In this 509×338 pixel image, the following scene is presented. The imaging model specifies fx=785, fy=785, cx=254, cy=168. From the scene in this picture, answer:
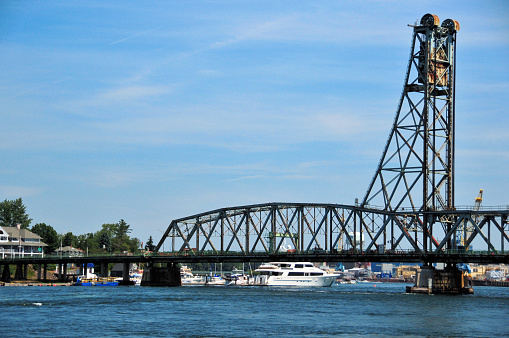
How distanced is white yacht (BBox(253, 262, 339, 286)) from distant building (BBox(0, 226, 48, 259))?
53.9 m

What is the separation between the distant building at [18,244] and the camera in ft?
604

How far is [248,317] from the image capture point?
3078 inches

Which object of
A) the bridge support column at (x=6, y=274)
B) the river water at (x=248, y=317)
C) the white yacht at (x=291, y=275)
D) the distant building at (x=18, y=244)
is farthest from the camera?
the distant building at (x=18, y=244)

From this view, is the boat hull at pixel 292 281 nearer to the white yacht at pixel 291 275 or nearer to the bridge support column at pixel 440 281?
the white yacht at pixel 291 275

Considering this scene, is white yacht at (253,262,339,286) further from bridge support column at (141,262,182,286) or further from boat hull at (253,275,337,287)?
bridge support column at (141,262,182,286)

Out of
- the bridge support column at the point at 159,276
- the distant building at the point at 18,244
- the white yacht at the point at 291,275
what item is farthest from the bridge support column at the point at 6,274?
the white yacht at the point at 291,275

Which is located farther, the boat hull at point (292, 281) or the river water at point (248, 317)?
the boat hull at point (292, 281)

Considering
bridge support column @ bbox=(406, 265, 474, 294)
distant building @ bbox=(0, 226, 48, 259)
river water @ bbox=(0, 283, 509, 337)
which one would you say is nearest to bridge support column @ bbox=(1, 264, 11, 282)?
distant building @ bbox=(0, 226, 48, 259)

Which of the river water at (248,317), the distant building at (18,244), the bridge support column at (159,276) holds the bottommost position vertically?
the river water at (248,317)

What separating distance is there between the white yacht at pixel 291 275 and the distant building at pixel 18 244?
53.9m

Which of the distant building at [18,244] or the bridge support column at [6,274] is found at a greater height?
the distant building at [18,244]

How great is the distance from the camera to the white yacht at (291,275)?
17262 cm

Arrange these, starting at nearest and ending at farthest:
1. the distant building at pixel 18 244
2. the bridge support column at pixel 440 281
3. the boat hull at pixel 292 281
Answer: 1. the bridge support column at pixel 440 281
2. the boat hull at pixel 292 281
3. the distant building at pixel 18 244

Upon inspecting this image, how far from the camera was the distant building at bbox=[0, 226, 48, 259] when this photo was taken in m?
184
